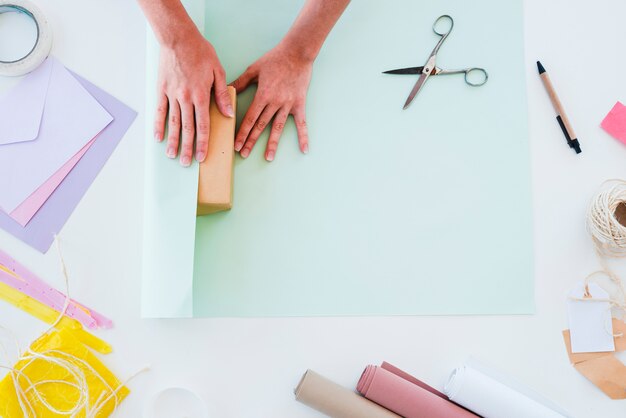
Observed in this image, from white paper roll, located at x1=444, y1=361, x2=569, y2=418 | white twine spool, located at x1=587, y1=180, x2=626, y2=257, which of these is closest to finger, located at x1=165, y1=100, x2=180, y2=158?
white paper roll, located at x1=444, y1=361, x2=569, y2=418

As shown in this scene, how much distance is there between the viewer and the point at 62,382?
3.04 ft

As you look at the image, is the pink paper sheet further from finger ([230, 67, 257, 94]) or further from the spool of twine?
the spool of twine

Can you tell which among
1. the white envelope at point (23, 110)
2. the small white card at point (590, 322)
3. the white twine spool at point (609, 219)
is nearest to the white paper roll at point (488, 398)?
the small white card at point (590, 322)

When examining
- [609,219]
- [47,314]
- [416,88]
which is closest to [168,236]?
[47,314]

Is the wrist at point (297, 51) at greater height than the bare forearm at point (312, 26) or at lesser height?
lesser

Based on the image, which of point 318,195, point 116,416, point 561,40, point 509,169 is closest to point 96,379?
point 116,416

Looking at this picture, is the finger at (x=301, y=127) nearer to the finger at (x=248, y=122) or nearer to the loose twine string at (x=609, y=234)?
the finger at (x=248, y=122)

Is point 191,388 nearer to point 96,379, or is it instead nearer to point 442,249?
point 96,379

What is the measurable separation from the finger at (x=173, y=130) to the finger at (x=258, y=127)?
112mm

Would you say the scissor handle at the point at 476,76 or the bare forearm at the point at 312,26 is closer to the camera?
the bare forearm at the point at 312,26

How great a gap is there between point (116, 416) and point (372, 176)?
560 millimetres

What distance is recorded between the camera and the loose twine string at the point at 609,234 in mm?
947

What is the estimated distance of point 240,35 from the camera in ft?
3.26

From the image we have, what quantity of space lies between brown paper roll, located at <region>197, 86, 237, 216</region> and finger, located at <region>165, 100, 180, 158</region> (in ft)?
0.16
